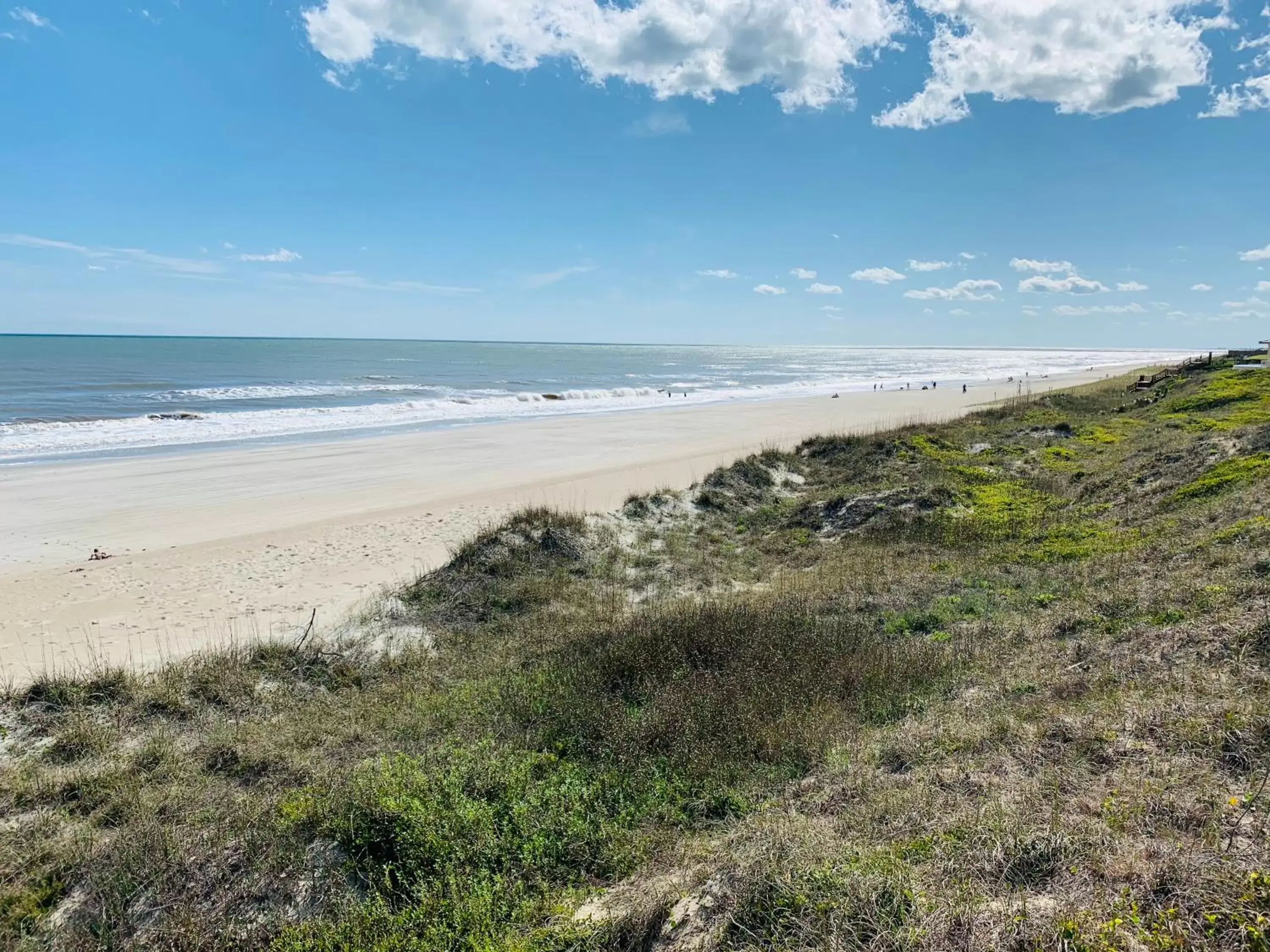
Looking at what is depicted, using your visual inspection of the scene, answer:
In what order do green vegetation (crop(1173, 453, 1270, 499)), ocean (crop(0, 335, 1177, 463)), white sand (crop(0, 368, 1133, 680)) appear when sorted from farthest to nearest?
ocean (crop(0, 335, 1177, 463))
green vegetation (crop(1173, 453, 1270, 499))
white sand (crop(0, 368, 1133, 680))

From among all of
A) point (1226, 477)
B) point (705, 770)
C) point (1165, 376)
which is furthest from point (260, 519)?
point (1165, 376)

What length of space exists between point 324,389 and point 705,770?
60.5m

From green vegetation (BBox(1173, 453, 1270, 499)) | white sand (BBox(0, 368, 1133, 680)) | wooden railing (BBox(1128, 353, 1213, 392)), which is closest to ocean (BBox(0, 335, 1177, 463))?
white sand (BBox(0, 368, 1133, 680))

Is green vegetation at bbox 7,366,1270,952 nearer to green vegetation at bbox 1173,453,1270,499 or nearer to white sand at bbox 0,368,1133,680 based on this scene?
green vegetation at bbox 1173,453,1270,499

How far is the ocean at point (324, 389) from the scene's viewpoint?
32344mm

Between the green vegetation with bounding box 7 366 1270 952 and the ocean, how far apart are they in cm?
2584

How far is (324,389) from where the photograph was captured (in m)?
58.0

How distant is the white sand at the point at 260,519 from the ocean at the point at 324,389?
22.5ft

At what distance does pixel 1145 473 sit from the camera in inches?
521

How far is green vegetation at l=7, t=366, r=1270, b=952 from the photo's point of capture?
3.31 m

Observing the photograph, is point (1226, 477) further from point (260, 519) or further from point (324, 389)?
point (324, 389)

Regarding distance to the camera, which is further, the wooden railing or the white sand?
the wooden railing

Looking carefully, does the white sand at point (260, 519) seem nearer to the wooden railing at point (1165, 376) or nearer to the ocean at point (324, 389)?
the ocean at point (324, 389)

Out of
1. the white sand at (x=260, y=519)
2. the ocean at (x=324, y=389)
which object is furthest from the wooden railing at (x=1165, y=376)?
the ocean at (x=324, y=389)
